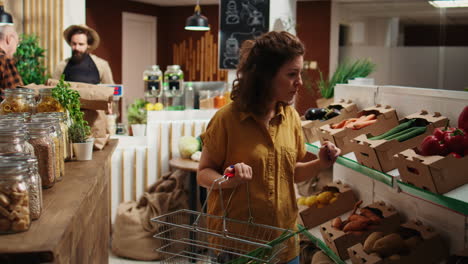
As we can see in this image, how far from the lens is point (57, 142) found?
1968 mm

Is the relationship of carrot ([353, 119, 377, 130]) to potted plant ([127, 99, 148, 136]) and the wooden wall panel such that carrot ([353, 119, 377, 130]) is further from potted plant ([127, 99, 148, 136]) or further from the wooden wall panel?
the wooden wall panel

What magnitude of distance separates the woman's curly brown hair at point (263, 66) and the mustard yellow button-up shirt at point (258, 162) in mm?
55

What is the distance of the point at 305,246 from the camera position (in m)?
3.56

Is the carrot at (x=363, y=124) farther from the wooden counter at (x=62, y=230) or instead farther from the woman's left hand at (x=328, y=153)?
the wooden counter at (x=62, y=230)

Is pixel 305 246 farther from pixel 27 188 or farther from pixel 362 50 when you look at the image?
pixel 362 50

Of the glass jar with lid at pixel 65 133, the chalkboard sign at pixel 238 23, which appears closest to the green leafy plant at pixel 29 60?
the chalkboard sign at pixel 238 23

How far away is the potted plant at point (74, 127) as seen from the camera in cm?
243

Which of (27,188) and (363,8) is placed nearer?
(27,188)

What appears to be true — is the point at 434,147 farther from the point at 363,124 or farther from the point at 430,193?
the point at 363,124

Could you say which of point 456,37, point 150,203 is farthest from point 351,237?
point 456,37

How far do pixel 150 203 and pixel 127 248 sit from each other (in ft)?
1.42

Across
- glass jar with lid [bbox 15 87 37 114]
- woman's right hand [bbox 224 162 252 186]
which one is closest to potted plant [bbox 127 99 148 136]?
glass jar with lid [bbox 15 87 37 114]

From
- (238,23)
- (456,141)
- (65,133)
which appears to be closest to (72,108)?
(65,133)

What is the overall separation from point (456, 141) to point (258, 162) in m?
0.75
